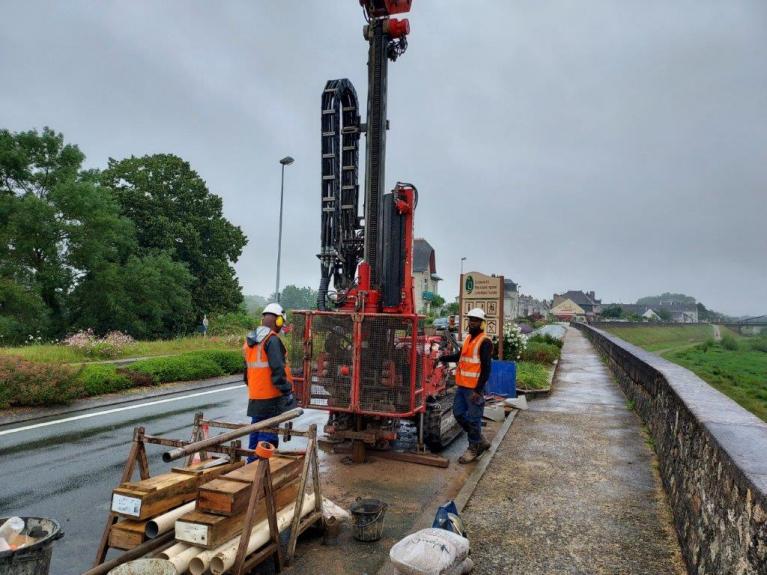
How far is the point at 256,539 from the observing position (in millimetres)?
4078

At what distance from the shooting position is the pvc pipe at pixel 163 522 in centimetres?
→ 371

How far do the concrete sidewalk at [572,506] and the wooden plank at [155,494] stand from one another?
2358 mm

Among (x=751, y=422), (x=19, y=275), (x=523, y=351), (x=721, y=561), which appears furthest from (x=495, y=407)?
(x=19, y=275)

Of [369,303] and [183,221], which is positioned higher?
[183,221]

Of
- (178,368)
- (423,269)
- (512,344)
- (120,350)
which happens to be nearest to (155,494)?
(178,368)

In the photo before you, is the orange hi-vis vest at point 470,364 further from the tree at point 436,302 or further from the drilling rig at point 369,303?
the tree at point 436,302

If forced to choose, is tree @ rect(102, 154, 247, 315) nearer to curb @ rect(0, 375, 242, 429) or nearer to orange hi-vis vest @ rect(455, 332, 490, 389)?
curb @ rect(0, 375, 242, 429)

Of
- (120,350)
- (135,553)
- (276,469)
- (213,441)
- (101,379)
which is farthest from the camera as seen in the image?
(120,350)

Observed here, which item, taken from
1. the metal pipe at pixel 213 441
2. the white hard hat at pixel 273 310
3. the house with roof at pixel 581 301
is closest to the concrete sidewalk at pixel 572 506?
the metal pipe at pixel 213 441

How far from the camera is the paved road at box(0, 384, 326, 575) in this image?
516 centimetres

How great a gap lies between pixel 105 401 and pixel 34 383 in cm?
150

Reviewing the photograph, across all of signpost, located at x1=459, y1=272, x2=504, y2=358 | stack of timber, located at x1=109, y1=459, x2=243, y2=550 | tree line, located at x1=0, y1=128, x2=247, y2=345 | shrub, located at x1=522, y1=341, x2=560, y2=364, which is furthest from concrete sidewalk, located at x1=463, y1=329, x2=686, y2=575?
tree line, located at x1=0, y1=128, x2=247, y2=345

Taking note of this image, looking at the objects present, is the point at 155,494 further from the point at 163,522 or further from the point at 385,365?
the point at 385,365

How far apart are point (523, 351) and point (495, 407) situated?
8476 mm
